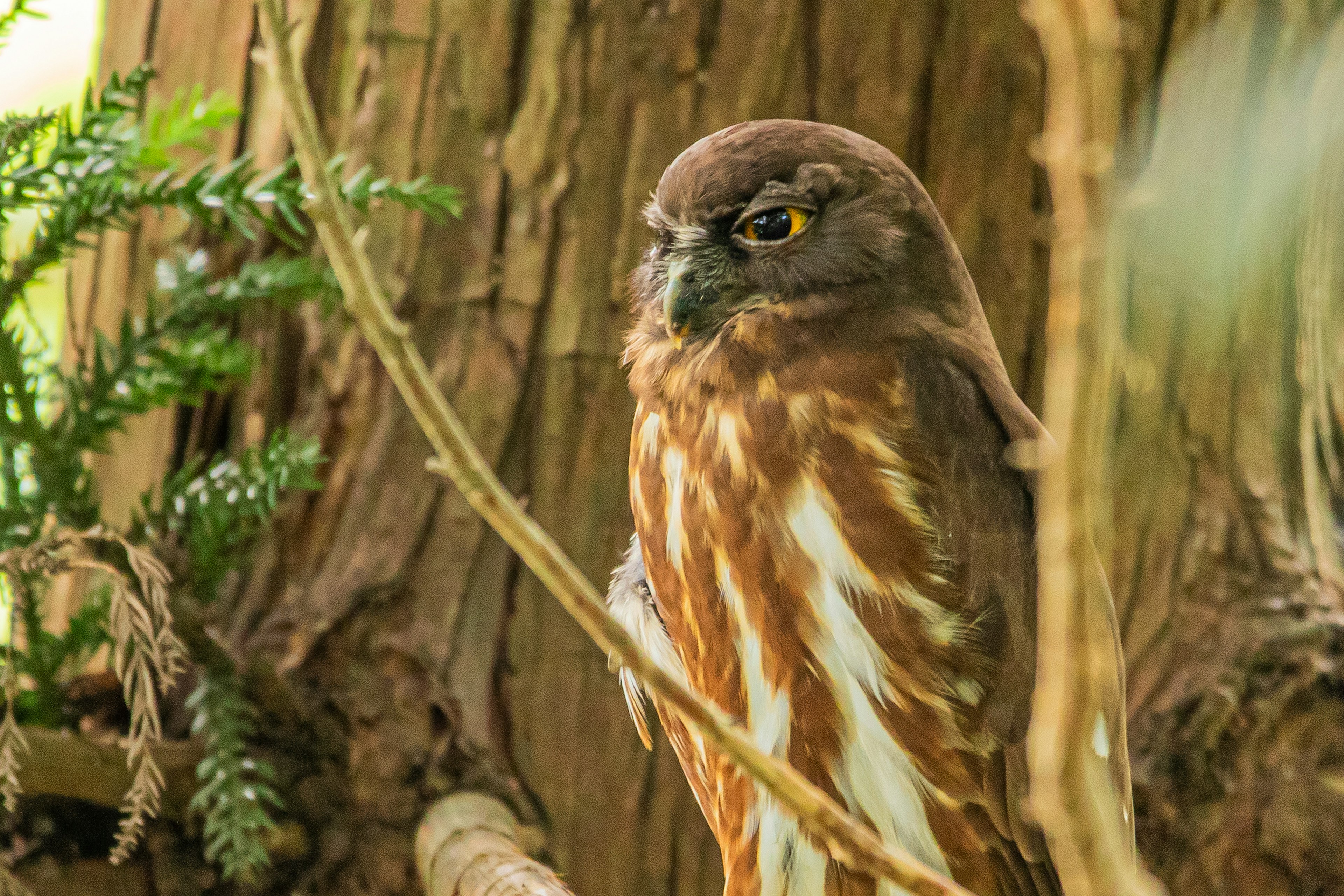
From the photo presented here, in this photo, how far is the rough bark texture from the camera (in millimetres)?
2436

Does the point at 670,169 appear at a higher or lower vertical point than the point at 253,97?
lower

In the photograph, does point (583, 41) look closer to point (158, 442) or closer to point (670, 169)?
point (670, 169)

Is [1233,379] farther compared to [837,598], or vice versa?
[1233,379]

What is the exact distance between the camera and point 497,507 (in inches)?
31.3

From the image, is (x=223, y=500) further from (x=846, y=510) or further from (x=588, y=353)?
(x=846, y=510)

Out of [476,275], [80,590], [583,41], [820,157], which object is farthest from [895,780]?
[80,590]

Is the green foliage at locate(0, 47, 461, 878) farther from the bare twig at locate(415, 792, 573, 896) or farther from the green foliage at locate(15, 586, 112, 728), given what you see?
the bare twig at locate(415, 792, 573, 896)

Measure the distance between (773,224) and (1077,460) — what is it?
1168 mm

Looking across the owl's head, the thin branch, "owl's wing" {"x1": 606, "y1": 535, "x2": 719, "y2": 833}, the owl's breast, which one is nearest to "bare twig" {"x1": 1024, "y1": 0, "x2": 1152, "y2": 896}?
the owl's breast

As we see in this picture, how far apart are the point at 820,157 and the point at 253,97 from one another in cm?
151

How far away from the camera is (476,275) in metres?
2.52

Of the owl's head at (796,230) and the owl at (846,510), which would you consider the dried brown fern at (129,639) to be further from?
the owl's head at (796,230)

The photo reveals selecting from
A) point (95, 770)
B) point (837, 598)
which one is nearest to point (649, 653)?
point (837, 598)

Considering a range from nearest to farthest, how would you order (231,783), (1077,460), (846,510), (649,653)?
1. (1077,460)
2. (846,510)
3. (649,653)
4. (231,783)
